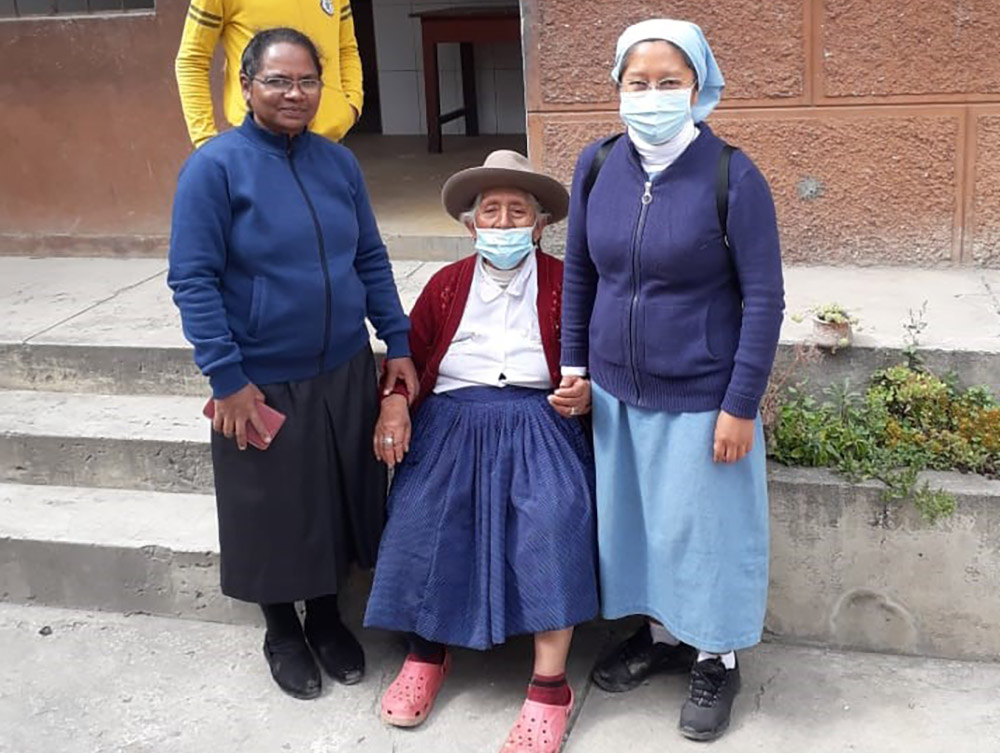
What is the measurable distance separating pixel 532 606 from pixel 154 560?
4.44 feet

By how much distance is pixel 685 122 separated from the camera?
2781mm

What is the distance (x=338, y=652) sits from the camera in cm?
352

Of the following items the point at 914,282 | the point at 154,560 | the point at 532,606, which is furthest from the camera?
the point at 914,282

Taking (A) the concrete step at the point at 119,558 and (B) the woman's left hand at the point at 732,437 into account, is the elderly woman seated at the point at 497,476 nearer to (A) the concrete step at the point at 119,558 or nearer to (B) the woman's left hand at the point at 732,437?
(B) the woman's left hand at the point at 732,437

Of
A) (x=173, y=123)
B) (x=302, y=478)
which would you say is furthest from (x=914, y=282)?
(x=173, y=123)

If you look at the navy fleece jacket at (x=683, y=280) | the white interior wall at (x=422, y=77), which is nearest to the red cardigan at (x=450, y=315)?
the navy fleece jacket at (x=683, y=280)

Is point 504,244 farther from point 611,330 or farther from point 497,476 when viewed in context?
point 497,476

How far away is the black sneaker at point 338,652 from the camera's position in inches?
137

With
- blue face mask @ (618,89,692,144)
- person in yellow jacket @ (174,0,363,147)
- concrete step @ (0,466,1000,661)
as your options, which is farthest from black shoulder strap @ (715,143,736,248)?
person in yellow jacket @ (174,0,363,147)

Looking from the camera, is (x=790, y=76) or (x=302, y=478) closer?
(x=302, y=478)

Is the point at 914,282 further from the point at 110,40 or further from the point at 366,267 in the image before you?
the point at 110,40

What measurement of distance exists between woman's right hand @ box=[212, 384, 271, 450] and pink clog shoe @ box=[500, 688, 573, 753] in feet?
3.16

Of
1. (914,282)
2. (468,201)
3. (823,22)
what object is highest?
(823,22)

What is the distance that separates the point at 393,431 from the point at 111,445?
1.38m
